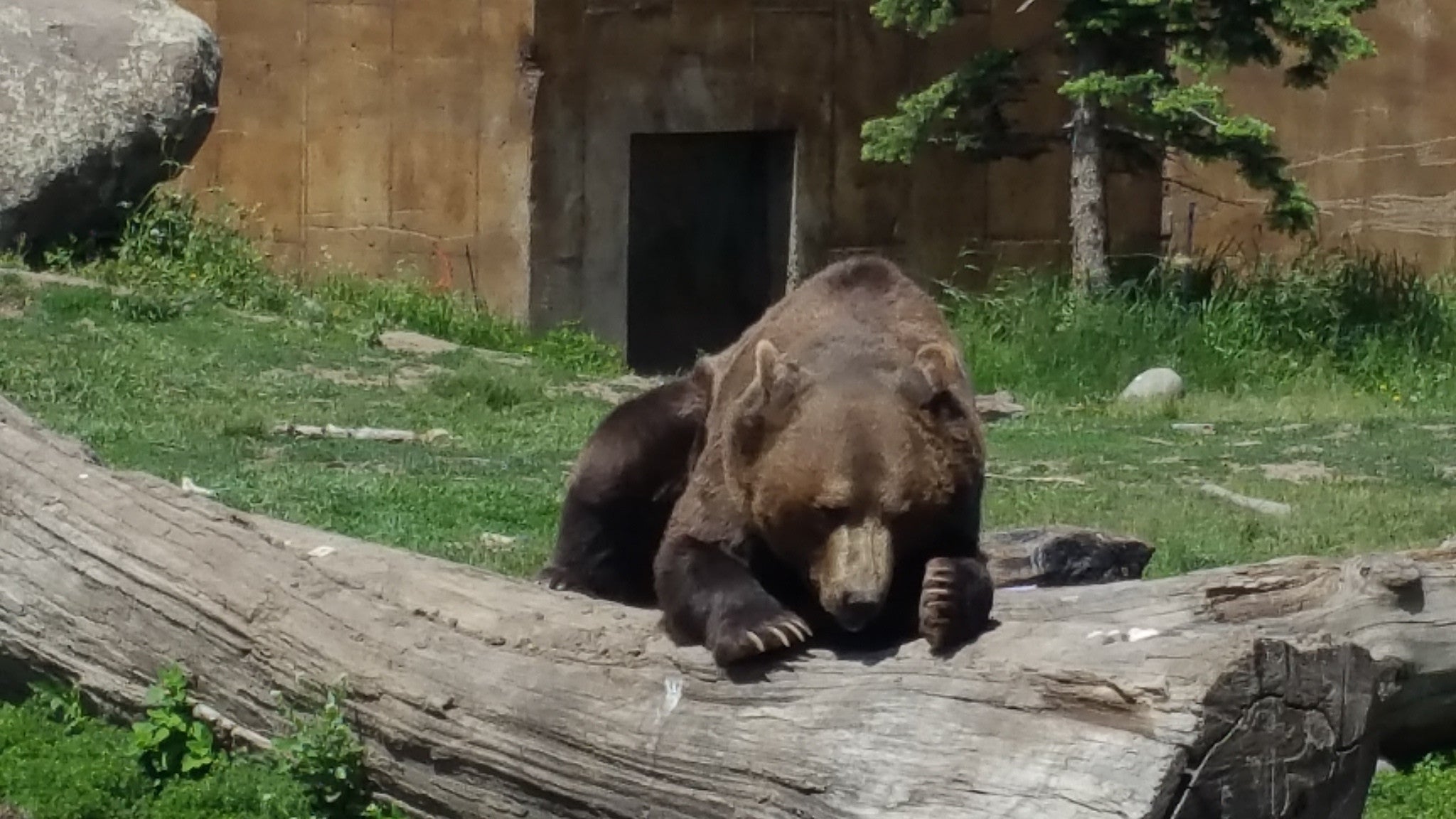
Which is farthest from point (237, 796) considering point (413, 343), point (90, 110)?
point (90, 110)

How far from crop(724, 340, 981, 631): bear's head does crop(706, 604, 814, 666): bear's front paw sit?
0.23ft

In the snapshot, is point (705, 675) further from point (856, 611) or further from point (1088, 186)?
point (1088, 186)

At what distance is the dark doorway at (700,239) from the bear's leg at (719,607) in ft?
31.9

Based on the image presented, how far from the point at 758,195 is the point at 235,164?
131 inches

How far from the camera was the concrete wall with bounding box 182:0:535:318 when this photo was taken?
13.0 meters

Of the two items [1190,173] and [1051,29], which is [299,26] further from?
[1190,173]

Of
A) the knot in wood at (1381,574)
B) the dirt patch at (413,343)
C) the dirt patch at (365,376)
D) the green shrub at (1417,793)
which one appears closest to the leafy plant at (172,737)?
the knot in wood at (1381,574)

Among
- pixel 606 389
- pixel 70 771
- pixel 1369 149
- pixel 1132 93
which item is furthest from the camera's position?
pixel 1369 149

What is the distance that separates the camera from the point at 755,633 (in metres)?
3.82

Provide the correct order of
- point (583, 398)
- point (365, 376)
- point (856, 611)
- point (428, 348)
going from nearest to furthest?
point (856, 611) < point (365, 376) < point (583, 398) < point (428, 348)

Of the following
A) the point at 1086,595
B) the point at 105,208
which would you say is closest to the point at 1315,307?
the point at 105,208

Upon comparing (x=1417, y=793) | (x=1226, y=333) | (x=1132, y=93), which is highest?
(x=1132, y=93)

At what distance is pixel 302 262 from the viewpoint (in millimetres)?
13328

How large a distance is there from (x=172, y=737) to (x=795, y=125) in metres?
9.34
